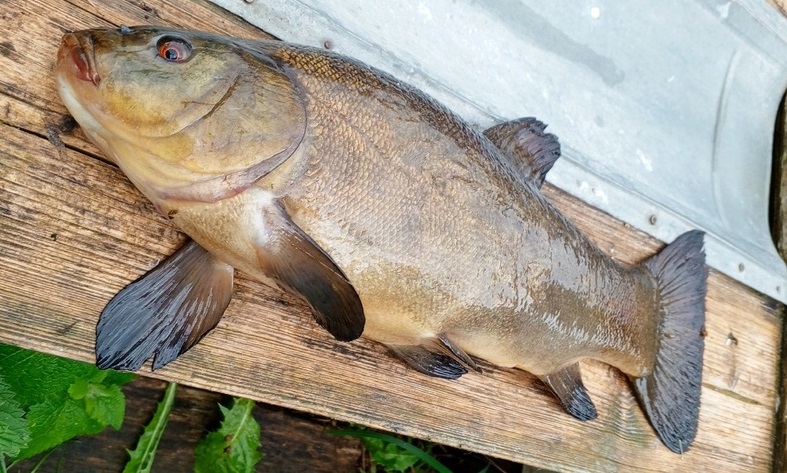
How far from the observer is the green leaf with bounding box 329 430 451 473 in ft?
9.87

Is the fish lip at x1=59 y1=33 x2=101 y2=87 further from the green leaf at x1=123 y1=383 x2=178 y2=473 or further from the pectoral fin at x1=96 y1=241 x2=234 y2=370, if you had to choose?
the green leaf at x1=123 y1=383 x2=178 y2=473

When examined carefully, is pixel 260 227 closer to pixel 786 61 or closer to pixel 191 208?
pixel 191 208

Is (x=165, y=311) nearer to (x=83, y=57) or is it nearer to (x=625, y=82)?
(x=83, y=57)

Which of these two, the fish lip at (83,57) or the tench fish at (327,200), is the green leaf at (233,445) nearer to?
the tench fish at (327,200)

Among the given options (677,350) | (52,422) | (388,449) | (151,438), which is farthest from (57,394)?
(677,350)

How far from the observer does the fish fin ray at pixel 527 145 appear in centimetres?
238

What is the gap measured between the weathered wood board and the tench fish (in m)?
0.15

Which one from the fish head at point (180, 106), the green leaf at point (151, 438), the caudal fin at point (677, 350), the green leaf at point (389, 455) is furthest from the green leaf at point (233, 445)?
the caudal fin at point (677, 350)

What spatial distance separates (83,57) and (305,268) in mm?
756

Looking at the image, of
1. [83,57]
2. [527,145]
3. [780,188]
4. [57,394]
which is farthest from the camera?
[780,188]

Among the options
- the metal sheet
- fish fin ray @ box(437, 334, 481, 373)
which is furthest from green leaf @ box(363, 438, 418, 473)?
the metal sheet

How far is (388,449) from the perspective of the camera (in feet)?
10.7

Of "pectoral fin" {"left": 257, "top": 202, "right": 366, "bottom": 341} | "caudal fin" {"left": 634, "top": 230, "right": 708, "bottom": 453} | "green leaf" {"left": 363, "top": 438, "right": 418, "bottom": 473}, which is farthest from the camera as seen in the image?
"green leaf" {"left": 363, "top": 438, "right": 418, "bottom": 473}

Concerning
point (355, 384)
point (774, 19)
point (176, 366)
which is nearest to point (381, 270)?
point (355, 384)
